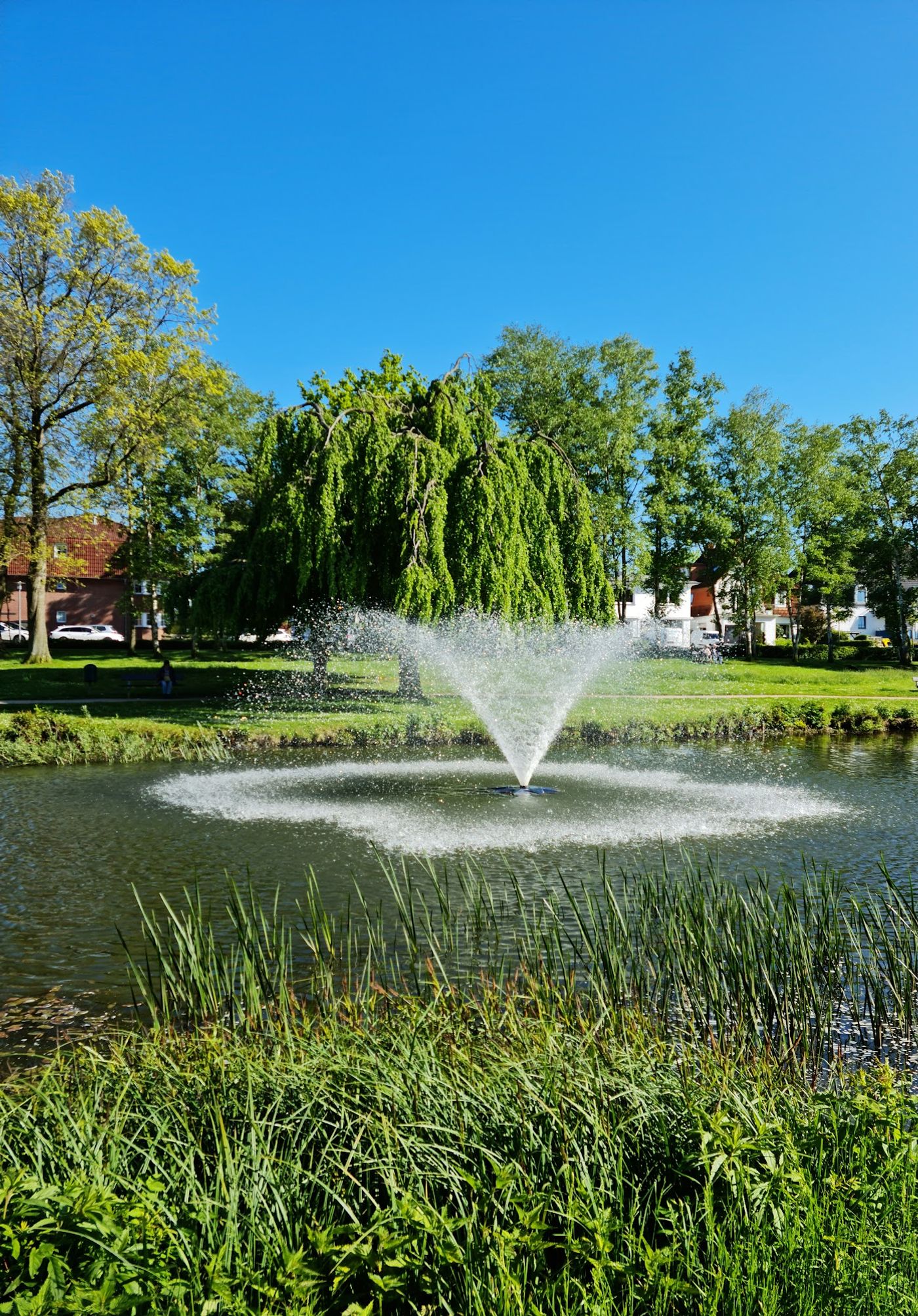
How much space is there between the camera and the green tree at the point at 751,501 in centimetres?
4831

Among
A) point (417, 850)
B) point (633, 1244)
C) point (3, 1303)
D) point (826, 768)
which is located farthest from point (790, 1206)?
point (826, 768)

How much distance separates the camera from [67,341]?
33125mm

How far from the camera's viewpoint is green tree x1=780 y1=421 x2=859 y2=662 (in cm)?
4934

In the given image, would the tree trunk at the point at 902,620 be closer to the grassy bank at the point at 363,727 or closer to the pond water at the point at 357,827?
the grassy bank at the point at 363,727

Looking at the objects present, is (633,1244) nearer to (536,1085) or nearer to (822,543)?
(536,1085)

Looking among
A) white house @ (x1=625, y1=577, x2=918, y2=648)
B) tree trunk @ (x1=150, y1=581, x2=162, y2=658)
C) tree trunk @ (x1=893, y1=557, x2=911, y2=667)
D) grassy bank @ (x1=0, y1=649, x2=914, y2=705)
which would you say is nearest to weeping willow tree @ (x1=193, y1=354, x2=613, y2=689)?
grassy bank @ (x1=0, y1=649, x2=914, y2=705)

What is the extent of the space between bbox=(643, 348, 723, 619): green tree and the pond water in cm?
2925

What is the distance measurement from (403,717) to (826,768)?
9518 mm

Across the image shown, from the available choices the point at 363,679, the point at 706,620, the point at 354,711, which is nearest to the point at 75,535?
the point at 363,679

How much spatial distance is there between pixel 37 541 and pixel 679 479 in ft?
101

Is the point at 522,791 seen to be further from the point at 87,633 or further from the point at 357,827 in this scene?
the point at 87,633

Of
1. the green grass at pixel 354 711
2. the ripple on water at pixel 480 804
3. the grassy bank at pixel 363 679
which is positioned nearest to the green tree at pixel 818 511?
the grassy bank at pixel 363 679

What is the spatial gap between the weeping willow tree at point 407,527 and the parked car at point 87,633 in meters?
33.4

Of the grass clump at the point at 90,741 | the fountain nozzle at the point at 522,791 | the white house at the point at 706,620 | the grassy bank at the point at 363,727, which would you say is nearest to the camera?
the fountain nozzle at the point at 522,791
